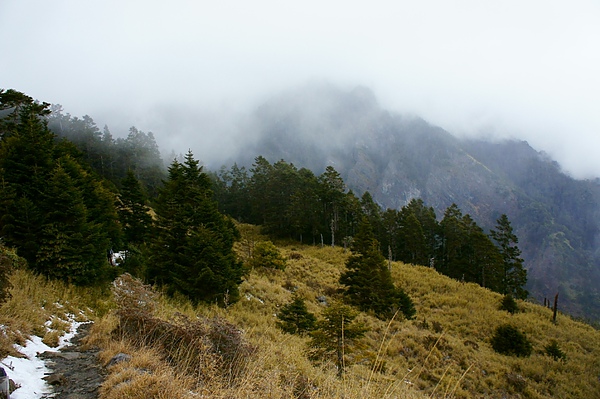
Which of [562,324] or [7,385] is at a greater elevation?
[7,385]

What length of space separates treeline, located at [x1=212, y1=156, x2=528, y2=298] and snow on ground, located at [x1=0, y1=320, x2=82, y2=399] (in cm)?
4819

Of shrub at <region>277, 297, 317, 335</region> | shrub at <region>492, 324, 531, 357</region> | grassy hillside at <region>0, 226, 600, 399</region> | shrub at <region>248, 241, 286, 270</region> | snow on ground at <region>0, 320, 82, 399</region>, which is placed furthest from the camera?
shrub at <region>248, 241, 286, 270</region>

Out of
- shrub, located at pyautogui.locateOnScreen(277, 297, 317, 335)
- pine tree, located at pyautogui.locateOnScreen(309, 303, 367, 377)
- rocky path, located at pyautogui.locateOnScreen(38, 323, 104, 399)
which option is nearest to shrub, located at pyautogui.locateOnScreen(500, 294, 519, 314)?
shrub, located at pyautogui.locateOnScreen(277, 297, 317, 335)

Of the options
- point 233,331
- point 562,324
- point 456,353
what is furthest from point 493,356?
point 233,331

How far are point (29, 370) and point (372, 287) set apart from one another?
24.9 m

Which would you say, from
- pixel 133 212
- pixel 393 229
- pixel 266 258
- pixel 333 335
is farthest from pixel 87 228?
pixel 393 229

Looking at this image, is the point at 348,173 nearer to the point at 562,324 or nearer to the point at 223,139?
the point at 223,139

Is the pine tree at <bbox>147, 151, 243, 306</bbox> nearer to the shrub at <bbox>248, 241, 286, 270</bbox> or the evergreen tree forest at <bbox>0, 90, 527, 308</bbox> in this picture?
the evergreen tree forest at <bbox>0, 90, 527, 308</bbox>

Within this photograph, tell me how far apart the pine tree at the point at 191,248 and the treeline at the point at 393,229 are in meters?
36.6

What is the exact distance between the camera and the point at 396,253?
198 ft

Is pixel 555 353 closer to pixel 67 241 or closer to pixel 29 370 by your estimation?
pixel 29 370

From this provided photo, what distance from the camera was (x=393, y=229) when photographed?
61625mm

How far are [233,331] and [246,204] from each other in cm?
7189

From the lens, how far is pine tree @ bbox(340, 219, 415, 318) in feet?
86.0
